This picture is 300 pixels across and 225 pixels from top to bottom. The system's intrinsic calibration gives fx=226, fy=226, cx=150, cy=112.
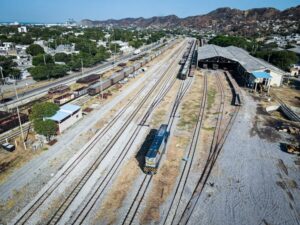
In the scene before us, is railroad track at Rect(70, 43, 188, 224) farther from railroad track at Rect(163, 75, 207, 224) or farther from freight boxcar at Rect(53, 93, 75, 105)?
freight boxcar at Rect(53, 93, 75, 105)

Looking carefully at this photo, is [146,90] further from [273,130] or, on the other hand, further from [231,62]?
[231,62]

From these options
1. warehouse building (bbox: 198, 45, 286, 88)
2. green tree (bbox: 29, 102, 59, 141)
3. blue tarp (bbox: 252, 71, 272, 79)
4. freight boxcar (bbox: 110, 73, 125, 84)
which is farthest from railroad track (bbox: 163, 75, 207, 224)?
freight boxcar (bbox: 110, 73, 125, 84)

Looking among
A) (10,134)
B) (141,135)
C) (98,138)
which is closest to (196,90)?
(141,135)

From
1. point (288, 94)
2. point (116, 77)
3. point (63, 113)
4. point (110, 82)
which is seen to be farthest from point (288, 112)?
point (116, 77)

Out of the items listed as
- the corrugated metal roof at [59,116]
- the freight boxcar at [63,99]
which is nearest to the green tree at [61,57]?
the freight boxcar at [63,99]

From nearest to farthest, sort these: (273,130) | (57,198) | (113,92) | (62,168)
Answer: (57,198)
(62,168)
(273,130)
(113,92)

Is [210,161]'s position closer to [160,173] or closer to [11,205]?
[160,173]
